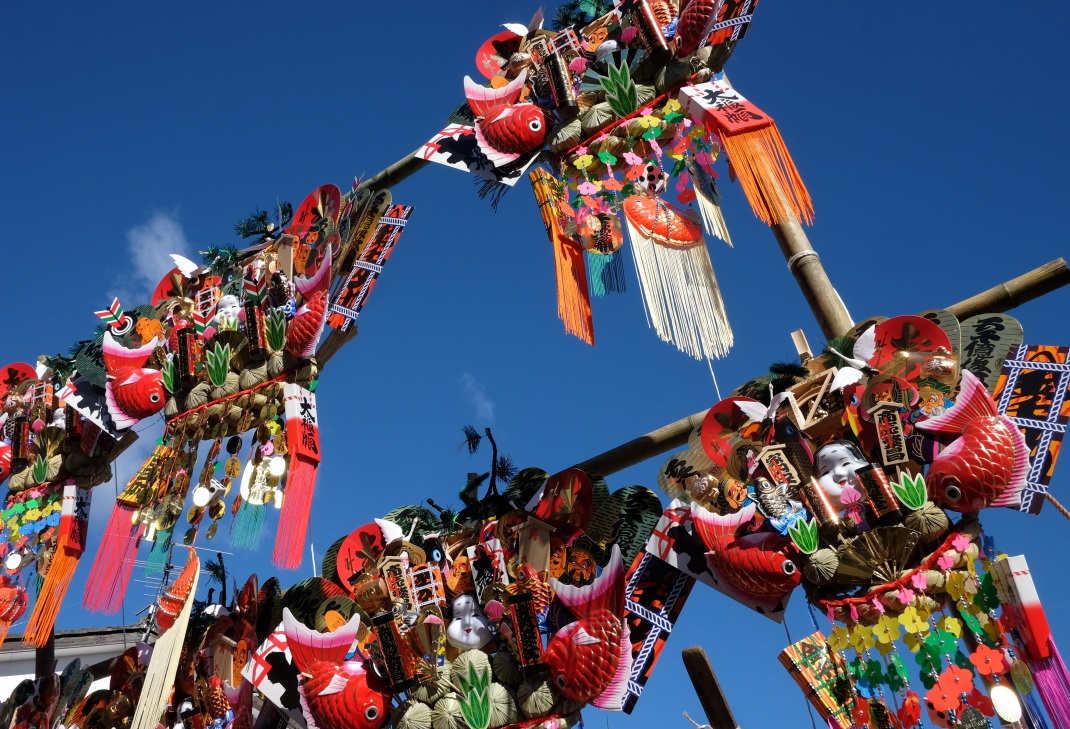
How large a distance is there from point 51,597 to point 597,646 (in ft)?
9.20

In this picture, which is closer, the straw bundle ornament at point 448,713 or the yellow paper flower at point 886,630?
the yellow paper flower at point 886,630

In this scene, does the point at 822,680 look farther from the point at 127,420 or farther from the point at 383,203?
the point at 127,420

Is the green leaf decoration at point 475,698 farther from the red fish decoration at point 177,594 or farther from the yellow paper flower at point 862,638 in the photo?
the red fish decoration at point 177,594

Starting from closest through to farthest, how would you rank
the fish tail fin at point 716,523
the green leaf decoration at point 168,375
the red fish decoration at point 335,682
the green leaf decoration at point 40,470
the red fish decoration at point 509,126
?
1. the fish tail fin at point 716,523
2. the red fish decoration at point 335,682
3. the red fish decoration at point 509,126
4. the green leaf decoration at point 168,375
5. the green leaf decoration at point 40,470

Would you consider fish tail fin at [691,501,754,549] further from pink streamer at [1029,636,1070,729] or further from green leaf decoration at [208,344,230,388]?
green leaf decoration at [208,344,230,388]

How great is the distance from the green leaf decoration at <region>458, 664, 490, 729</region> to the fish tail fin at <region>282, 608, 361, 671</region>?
500 mm

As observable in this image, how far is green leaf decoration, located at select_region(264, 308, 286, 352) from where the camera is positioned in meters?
4.78

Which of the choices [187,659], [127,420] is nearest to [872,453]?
[187,659]

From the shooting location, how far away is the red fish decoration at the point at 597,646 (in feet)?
11.3

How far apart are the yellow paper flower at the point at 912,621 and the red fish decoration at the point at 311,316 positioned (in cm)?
261

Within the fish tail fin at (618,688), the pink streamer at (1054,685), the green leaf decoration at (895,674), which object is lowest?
the pink streamer at (1054,685)

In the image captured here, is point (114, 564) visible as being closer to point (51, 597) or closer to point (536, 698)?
point (51, 597)

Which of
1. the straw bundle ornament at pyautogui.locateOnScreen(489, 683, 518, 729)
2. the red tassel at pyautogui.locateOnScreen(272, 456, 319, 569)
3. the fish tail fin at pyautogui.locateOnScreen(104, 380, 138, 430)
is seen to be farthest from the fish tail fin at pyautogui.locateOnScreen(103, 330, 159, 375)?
the straw bundle ornament at pyautogui.locateOnScreen(489, 683, 518, 729)

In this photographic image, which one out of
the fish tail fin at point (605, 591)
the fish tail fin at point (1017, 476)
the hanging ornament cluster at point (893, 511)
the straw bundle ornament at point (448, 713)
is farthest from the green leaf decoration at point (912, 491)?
the straw bundle ornament at point (448, 713)
